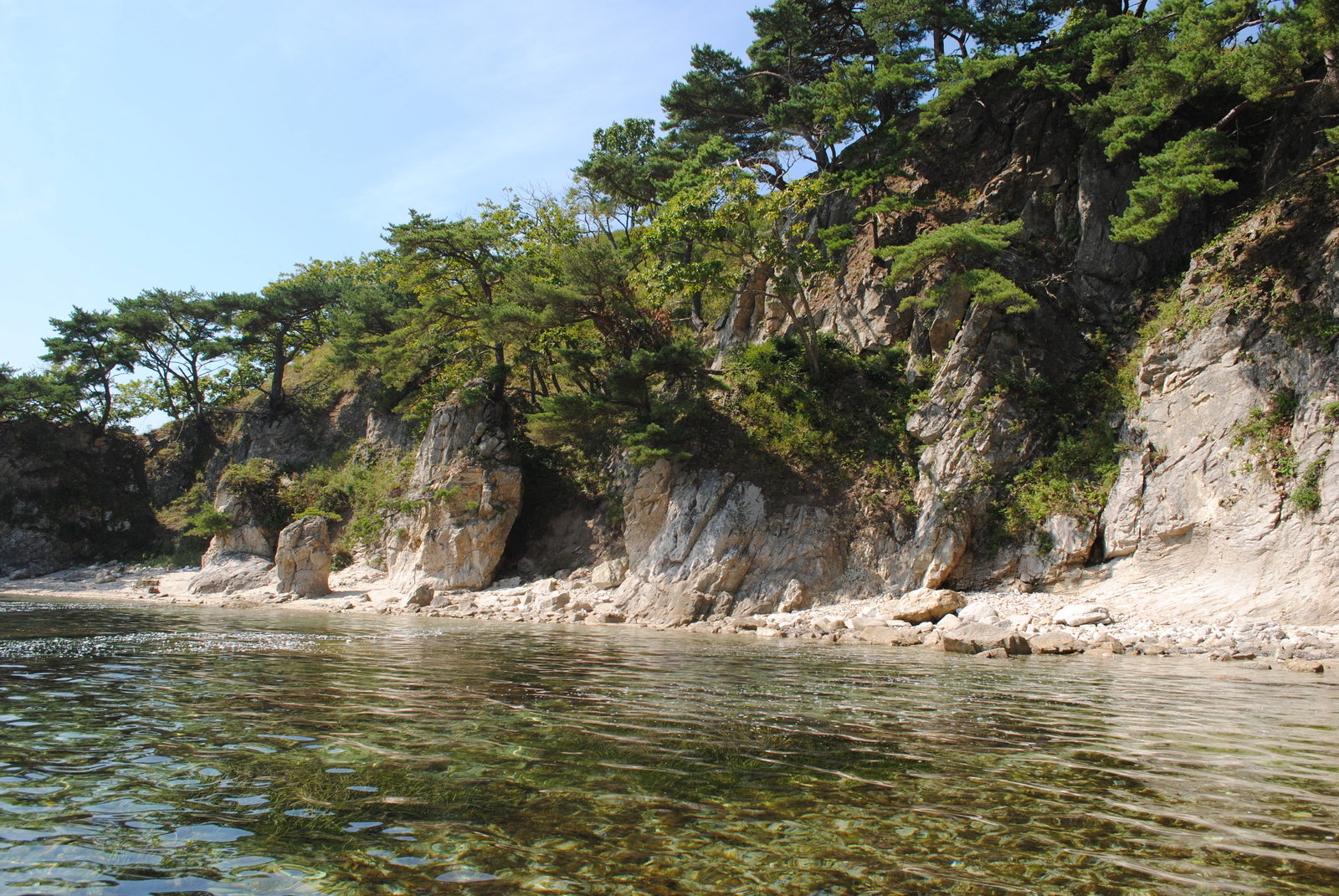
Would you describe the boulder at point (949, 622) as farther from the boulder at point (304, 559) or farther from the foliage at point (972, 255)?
the boulder at point (304, 559)

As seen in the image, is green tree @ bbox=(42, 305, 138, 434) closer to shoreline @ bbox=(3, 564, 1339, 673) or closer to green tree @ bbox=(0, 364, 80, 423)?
green tree @ bbox=(0, 364, 80, 423)

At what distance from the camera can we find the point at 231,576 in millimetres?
30250

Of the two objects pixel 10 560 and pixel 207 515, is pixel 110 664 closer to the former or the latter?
pixel 207 515

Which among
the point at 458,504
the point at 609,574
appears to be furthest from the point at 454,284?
the point at 609,574

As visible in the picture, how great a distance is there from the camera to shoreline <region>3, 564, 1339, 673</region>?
516 inches

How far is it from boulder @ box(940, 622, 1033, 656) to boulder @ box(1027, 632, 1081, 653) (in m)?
0.24

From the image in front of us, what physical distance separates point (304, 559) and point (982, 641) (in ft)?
77.3

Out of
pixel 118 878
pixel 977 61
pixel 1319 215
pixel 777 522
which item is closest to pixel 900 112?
pixel 977 61

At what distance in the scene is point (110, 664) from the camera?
9.48 meters

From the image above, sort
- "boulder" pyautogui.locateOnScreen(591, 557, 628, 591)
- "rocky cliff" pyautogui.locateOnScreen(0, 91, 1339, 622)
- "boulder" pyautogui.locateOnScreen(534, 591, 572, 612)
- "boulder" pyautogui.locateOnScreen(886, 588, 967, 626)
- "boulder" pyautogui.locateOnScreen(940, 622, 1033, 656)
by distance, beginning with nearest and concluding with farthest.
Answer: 1. "boulder" pyautogui.locateOnScreen(940, 622, 1033, 656)
2. "rocky cliff" pyautogui.locateOnScreen(0, 91, 1339, 622)
3. "boulder" pyautogui.locateOnScreen(886, 588, 967, 626)
4. "boulder" pyautogui.locateOnScreen(534, 591, 572, 612)
5. "boulder" pyautogui.locateOnScreen(591, 557, 628, 591)

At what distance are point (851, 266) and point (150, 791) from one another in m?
27.6

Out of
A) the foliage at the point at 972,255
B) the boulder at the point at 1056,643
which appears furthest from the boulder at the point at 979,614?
the foliage at the point at 972,255

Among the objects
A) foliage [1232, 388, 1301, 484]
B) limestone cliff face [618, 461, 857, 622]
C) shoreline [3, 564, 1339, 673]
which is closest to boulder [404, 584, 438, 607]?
shoreline [3, 564, 1339, 673]

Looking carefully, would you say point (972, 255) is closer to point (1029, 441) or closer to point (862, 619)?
point (1029, 441)
